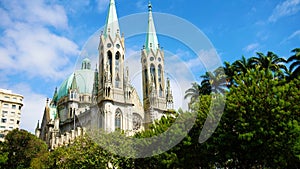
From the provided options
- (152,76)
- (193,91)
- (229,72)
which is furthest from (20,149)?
(229,72)

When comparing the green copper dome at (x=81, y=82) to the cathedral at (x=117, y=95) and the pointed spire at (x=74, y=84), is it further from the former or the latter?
the cathedral at (x=117, y=95)

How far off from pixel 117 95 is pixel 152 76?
31.7 feet

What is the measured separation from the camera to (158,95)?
5488cm

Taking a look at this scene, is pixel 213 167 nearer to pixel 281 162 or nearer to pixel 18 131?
pixel 281 162

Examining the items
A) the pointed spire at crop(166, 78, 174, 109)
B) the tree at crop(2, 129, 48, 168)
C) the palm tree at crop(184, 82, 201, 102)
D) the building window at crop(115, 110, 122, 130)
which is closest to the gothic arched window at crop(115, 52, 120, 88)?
the building window at crop(115, 110, 122, 130)

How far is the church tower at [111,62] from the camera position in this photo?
48969 millimetres

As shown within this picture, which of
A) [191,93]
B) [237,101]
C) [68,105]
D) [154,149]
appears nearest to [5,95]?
[68,105]

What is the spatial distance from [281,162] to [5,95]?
78568 millimetres

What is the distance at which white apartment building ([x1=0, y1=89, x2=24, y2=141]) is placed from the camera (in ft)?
262

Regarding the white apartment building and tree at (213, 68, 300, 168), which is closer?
tree at (213, 68, 300, 168)

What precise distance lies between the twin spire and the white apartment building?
138 ft

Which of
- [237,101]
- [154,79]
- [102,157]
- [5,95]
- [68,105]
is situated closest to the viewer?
[237,101]

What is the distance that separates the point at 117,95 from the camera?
1951 inches

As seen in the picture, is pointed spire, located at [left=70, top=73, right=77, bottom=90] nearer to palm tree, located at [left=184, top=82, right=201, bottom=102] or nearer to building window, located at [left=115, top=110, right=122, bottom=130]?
building window, located at [left=115, top=110, right=122, bottom=130]
